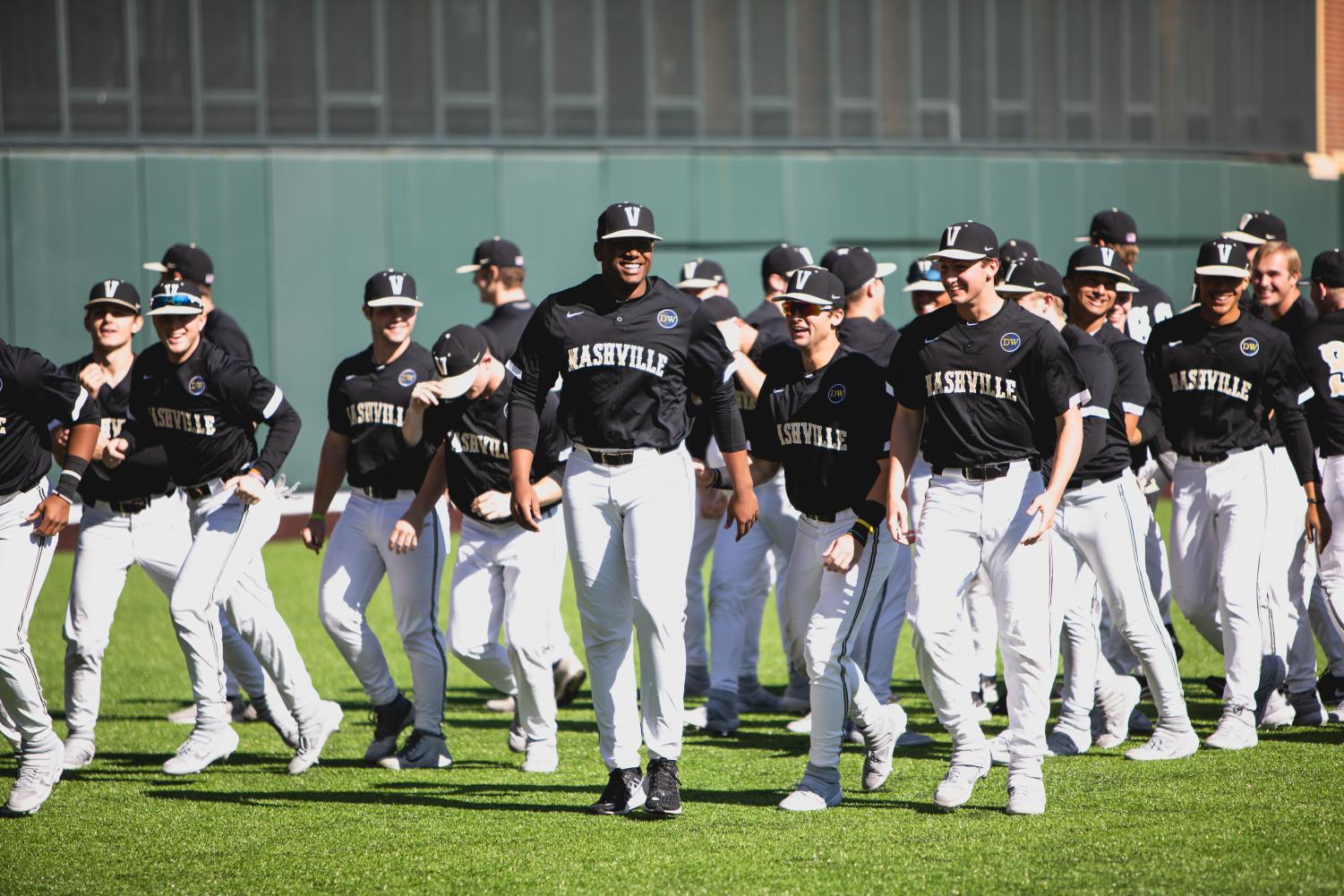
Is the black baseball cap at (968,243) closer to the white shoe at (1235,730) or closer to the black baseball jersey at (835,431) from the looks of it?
the black baseball jersey at (835,431)

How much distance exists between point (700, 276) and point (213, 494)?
3404 mm

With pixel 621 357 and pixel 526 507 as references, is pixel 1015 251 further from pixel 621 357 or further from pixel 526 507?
pixel 526 507

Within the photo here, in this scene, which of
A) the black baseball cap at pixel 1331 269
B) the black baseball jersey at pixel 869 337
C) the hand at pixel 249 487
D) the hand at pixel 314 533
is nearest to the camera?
the hand at pixel 249 487

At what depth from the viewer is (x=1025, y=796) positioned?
602cm

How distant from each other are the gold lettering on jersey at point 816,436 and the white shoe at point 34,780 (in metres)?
3.49

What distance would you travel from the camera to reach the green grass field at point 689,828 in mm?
5305

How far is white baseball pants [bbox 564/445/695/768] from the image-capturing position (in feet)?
20.0

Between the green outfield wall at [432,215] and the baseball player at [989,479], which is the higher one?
the green outfield wall at [432,215]

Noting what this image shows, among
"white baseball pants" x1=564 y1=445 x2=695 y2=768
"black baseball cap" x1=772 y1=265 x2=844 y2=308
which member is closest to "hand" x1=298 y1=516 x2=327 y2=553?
"white baseball pants" x1=564 y1=445 x2=695 y2=768

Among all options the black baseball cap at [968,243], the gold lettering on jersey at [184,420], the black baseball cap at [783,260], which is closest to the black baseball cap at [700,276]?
the black baseball cap at [783,260]

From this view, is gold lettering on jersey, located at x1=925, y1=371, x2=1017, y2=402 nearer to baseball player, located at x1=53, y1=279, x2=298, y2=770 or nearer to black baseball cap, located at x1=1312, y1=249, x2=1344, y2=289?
black baseball cap, located at x1=1312, y1=249, x2=1344, y2=289

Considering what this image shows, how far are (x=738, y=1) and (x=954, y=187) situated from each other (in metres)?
3.82

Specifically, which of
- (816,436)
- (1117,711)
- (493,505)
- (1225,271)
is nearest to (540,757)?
(493,505)

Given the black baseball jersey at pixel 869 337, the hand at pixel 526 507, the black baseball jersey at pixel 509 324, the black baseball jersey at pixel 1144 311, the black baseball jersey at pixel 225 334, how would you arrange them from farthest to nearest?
the black baseball jersey at pixel 225 334, the black baseball jersey at pixel 509 324, the black baseball jersey at pixel 1144 311, the black baseball jersey at pixel 869 337, the hand at pixel 526 507
